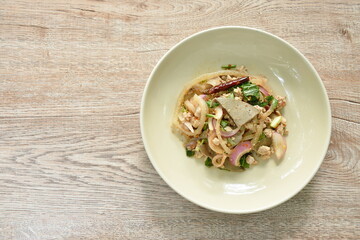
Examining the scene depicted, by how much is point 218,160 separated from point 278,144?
0.37 m

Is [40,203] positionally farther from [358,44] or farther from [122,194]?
[358,44]

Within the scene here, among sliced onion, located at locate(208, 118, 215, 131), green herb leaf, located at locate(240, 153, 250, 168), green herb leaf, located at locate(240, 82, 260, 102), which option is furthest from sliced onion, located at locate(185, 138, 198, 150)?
green herb leaf, located at locate(240, 82, 260, 102)

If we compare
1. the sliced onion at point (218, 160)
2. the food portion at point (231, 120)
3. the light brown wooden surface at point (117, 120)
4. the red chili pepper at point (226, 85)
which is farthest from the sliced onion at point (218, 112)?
the light brown wooden surface at point (117, 120)

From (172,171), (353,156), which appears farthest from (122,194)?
(353,156)

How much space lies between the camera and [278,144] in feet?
6.70

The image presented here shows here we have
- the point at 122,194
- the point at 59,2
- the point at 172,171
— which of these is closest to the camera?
the point at 172,171

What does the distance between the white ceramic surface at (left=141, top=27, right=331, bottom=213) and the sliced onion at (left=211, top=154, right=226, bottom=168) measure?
0.24 ft

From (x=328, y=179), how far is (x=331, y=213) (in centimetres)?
21

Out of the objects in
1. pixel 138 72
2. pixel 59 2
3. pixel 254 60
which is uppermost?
pixel 59 2

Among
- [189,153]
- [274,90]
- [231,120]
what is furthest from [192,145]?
[274,90]

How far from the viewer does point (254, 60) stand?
6.97 ft

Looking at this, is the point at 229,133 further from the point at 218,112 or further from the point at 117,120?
the point at 117,120

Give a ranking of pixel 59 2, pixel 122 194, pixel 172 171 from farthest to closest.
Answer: pixel 59 2, pixel 122 194, pixel 172 171

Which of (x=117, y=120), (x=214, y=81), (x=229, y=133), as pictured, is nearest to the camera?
(x=229, y=133)
